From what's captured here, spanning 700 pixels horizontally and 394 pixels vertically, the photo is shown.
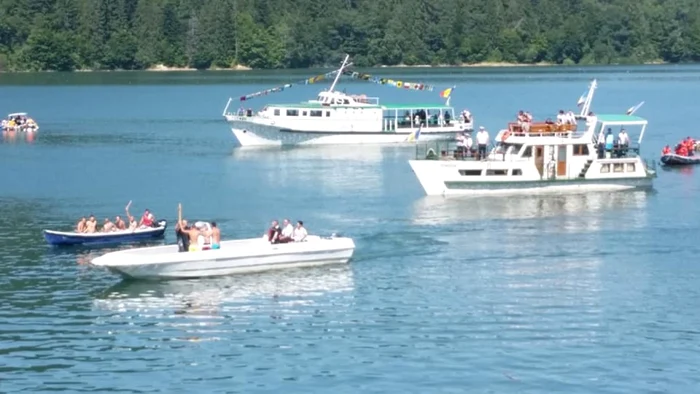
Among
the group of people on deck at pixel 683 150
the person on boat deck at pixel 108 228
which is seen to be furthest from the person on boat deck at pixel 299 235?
the group of people on deck at pixel 683 150

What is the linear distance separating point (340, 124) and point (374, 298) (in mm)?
55893

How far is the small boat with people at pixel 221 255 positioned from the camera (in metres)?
49.8

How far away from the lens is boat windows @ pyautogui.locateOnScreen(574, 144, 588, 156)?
235 feet

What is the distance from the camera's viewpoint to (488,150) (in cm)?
7288

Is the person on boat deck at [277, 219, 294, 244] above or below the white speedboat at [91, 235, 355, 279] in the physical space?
above

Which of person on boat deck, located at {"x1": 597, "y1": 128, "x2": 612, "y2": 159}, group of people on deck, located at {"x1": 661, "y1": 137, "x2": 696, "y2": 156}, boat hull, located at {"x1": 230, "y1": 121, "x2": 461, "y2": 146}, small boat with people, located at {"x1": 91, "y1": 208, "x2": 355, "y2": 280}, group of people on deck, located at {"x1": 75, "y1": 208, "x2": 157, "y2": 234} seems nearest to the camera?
small boat with people, located at {"x1": 91, "y1": 208, "x2": 355, "y2": 280}

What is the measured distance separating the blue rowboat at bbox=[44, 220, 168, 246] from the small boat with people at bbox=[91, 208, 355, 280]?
6890 mm

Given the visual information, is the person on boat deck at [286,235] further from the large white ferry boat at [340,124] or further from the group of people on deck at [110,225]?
the large white ferry boat at [340,124]

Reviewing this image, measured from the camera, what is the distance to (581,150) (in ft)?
236

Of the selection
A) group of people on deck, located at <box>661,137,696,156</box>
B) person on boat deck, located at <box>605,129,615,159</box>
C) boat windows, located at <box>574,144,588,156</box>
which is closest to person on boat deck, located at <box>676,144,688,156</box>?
group of people on deck, located at <box>661,137,696,156</box>

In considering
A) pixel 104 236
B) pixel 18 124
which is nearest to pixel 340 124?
pixel 18 124

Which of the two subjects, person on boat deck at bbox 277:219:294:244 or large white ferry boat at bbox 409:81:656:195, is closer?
person on boat deck at bbox 277:219:294:244

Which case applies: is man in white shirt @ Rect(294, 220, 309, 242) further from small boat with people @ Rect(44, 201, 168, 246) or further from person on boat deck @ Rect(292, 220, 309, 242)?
small boat with people @ Rect(44, 201, 168, 246)

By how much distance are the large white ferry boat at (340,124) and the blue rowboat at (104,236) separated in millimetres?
44167
